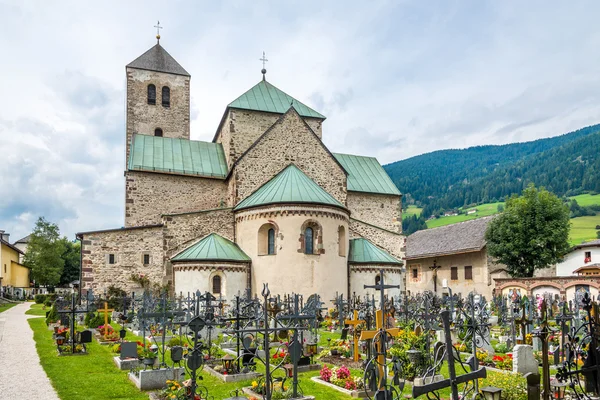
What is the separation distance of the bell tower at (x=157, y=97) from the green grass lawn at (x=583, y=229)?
2513 inches

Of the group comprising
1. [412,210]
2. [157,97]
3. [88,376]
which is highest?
[412,210]

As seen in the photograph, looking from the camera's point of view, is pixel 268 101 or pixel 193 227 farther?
pixel 268 101

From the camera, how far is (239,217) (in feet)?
96.0

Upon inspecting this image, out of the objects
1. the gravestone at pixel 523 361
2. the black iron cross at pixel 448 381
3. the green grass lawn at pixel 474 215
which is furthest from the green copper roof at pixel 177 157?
the green grass lawn at pixel 474 215

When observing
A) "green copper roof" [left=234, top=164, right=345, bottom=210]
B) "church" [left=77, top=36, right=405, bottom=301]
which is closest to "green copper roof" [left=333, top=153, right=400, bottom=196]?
"church" [left=77, top=36, right=405, bottom=301]

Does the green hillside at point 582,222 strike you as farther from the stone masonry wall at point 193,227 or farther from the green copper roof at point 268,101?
the stone masonry wall at point 193,227

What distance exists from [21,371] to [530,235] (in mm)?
34358

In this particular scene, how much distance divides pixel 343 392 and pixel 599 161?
5947 inches

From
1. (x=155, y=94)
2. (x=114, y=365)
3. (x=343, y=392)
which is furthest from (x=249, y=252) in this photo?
(x=155, y=94)

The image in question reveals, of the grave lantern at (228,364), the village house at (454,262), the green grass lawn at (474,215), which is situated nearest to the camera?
the grave lantern at (228,364)

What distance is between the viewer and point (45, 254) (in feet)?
196

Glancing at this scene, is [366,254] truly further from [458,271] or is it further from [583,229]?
[583,229]

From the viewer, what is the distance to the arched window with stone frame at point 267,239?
27406 mm

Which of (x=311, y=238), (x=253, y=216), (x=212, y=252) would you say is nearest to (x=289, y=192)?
(x=253, y=216)
